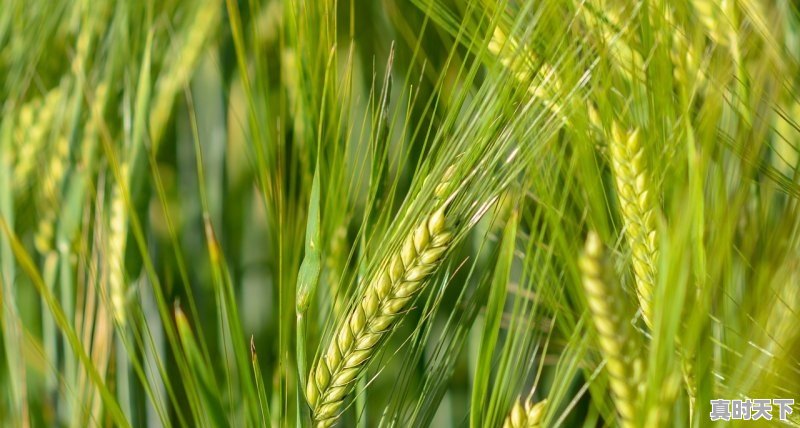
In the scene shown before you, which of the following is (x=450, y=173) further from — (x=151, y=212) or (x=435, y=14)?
(x=151, y=212)

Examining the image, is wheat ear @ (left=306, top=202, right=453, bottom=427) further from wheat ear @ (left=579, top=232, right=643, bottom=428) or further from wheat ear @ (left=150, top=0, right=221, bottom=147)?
wheat ear @ (left=150, top=0, right=221, bottom=147)

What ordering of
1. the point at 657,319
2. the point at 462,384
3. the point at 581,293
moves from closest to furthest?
the point at 657,319
the point at 581,293
the point at 462,384

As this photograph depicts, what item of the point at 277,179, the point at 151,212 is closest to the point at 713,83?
the point at 277,179

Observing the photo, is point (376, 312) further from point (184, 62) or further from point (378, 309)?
point (184, 62)

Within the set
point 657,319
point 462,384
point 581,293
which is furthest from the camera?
point 462,384

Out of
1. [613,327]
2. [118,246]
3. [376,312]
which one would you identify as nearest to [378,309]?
[376,312]

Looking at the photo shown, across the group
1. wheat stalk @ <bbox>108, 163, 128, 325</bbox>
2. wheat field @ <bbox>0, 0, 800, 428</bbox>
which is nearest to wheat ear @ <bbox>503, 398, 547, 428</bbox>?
wheat field @ <bbox>0, 0, 800, 428</bbox>
